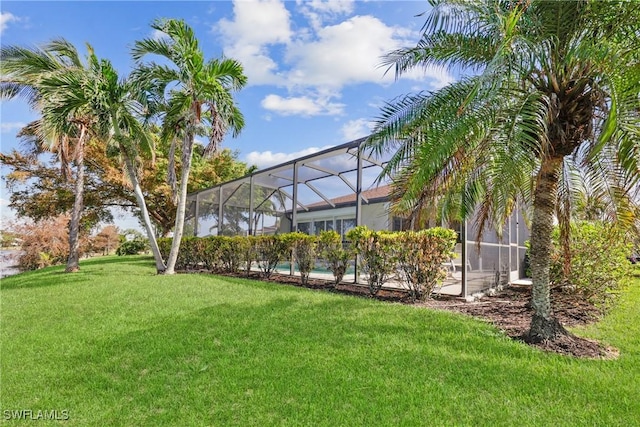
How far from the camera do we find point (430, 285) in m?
6.95

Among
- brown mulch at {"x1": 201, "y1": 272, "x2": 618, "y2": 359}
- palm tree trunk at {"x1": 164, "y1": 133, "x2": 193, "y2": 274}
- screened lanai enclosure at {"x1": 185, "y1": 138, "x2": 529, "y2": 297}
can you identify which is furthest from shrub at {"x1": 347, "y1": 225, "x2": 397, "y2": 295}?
palm tree trunk at {"x1": 164, "y1": 133, "x2": 193, "y2": 274}

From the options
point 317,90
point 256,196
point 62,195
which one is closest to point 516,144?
point 317,90

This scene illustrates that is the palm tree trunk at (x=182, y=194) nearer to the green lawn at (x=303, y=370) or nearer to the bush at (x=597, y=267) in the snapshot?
the green lawn at (x=303, y=370)

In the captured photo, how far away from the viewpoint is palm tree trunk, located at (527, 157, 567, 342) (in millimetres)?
4578

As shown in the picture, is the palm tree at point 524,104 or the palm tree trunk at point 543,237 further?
the palm tree trunk at point 543,237

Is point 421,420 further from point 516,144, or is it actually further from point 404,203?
point 404,203

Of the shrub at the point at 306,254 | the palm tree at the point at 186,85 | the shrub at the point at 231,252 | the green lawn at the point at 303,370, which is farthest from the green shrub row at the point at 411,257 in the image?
the palm tree at the point at 186,85

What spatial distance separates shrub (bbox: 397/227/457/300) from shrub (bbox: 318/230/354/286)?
5.71 ft

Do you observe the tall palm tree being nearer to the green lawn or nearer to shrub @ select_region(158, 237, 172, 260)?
shrub @ select_region(158, 237, 172, 260)

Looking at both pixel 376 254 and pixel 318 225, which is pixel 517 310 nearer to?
pixel 376 254

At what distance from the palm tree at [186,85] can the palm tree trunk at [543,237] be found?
8.77 meters

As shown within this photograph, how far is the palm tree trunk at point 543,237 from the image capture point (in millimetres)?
4578

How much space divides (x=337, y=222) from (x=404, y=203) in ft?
37.1

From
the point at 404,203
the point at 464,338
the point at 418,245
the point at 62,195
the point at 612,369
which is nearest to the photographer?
the point at 612,369
